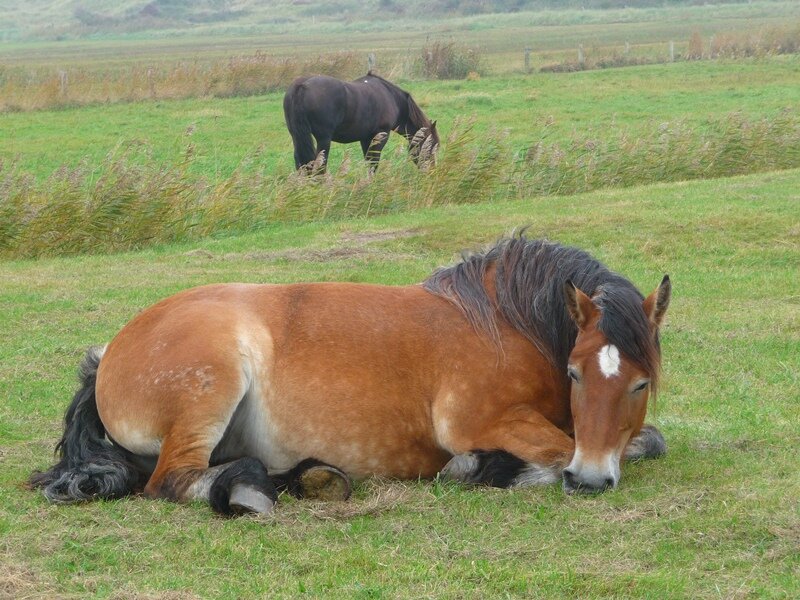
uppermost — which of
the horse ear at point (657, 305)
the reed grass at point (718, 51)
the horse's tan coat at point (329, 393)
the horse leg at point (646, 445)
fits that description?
the horse ear at point (657, 305)

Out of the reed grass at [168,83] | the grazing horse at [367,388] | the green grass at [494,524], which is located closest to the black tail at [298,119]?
the green grass at [494,524]

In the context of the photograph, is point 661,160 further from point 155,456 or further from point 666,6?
point 666,6

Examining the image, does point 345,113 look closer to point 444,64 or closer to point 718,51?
point 444,64

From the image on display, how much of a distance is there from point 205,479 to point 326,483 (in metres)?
0.58

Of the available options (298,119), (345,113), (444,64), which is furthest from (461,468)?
(444,64)

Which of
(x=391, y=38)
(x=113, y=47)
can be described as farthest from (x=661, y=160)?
(x=113, y=47)

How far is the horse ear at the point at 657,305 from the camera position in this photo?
5.28 meters

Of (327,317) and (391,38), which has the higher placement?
(327,317)

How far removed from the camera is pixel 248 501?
5.07m

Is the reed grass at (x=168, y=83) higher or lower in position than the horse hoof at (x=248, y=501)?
lower

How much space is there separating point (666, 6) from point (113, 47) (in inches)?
2243

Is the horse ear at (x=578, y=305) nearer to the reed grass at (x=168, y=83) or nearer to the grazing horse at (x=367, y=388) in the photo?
the grazing horse at (x=367, y=388)

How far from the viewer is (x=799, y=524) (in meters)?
4.52

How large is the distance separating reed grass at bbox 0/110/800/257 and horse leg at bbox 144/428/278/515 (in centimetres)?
955
